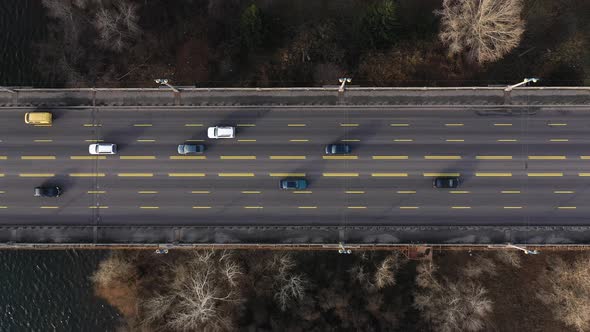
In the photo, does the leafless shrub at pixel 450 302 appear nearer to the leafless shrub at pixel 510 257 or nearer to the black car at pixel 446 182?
the leafless shrub at pixel 510 257

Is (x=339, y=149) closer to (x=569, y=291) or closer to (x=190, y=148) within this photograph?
(x=190, y=148)

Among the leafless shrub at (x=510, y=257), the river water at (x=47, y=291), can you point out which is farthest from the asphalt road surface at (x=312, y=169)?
the river water at (x=47, y=291)

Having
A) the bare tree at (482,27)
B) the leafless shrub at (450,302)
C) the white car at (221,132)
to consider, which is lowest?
the leafless shrub at (450,302)

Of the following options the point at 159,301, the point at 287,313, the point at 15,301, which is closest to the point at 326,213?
the point at 287,313

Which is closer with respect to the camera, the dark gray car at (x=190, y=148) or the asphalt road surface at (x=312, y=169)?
the dark gray car at (x=190, y=148)

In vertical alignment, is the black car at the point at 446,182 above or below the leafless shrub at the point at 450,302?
above

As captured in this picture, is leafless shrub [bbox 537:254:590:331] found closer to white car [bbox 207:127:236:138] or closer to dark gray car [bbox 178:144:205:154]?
white car [bbox 207:127:236:138]

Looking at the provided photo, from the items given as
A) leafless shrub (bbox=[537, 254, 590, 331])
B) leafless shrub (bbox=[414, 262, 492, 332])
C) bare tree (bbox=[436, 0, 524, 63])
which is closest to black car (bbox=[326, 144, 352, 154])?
leafless shrub (bbox=[414, 262, 492, 332])

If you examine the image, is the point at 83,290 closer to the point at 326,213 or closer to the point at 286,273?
the point at 286,273
